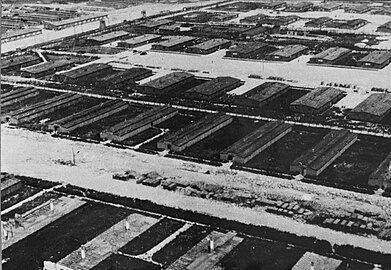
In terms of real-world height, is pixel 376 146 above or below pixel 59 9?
below

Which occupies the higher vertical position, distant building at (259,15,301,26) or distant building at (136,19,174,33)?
distant building at (136,19,174,33)

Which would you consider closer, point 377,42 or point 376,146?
point 376,146

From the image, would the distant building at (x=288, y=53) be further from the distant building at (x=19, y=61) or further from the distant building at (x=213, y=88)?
the distant building at (x=19, y=61)

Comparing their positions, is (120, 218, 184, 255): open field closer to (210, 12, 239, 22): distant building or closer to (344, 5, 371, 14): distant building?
(210, 12, 239, 22): distant building

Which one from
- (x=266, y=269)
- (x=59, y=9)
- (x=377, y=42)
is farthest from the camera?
(x=59, y=9)

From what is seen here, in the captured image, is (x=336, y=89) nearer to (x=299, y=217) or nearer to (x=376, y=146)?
(x=376, y=146)

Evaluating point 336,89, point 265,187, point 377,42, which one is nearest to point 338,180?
point 265,187

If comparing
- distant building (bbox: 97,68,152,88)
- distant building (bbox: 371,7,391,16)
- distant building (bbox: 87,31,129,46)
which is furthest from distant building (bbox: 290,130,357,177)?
distant building (bbox: 371,7,391,16)
